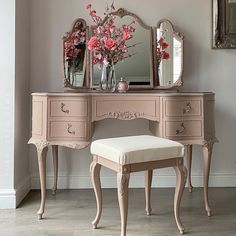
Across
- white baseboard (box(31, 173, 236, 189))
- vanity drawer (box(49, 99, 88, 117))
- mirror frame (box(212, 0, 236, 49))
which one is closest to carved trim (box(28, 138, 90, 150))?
vanity drawer (box(49, 99, 88, 117))

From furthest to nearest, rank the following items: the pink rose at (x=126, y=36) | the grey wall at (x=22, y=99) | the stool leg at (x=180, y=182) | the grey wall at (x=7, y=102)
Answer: the pink rose at (x=126, y=36) < the grey wall at (x=22, y=99) < the grey wall at (x=7, y=102) < the stool leg at (x=180, y=182)

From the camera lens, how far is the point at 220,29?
3271mm

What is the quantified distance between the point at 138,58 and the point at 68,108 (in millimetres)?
927

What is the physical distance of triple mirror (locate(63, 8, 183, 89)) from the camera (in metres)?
3.21

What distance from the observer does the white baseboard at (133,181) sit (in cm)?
335

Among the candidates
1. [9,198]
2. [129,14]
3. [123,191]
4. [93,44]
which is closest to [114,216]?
[123,191]

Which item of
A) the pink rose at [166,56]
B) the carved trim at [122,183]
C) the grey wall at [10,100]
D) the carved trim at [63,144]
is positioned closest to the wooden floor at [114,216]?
the grey wall at [10,100]

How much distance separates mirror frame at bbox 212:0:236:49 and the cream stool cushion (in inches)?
54.2

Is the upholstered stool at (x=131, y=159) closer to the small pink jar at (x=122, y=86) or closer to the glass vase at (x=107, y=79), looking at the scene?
the small pink jar at (x=122, y=86)

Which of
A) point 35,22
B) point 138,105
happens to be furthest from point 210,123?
point 35,22

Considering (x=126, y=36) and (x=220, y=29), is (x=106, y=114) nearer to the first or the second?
(x=126, y=36)

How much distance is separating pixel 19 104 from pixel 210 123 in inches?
57.8

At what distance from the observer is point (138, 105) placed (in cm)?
266

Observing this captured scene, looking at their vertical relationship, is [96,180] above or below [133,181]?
above
